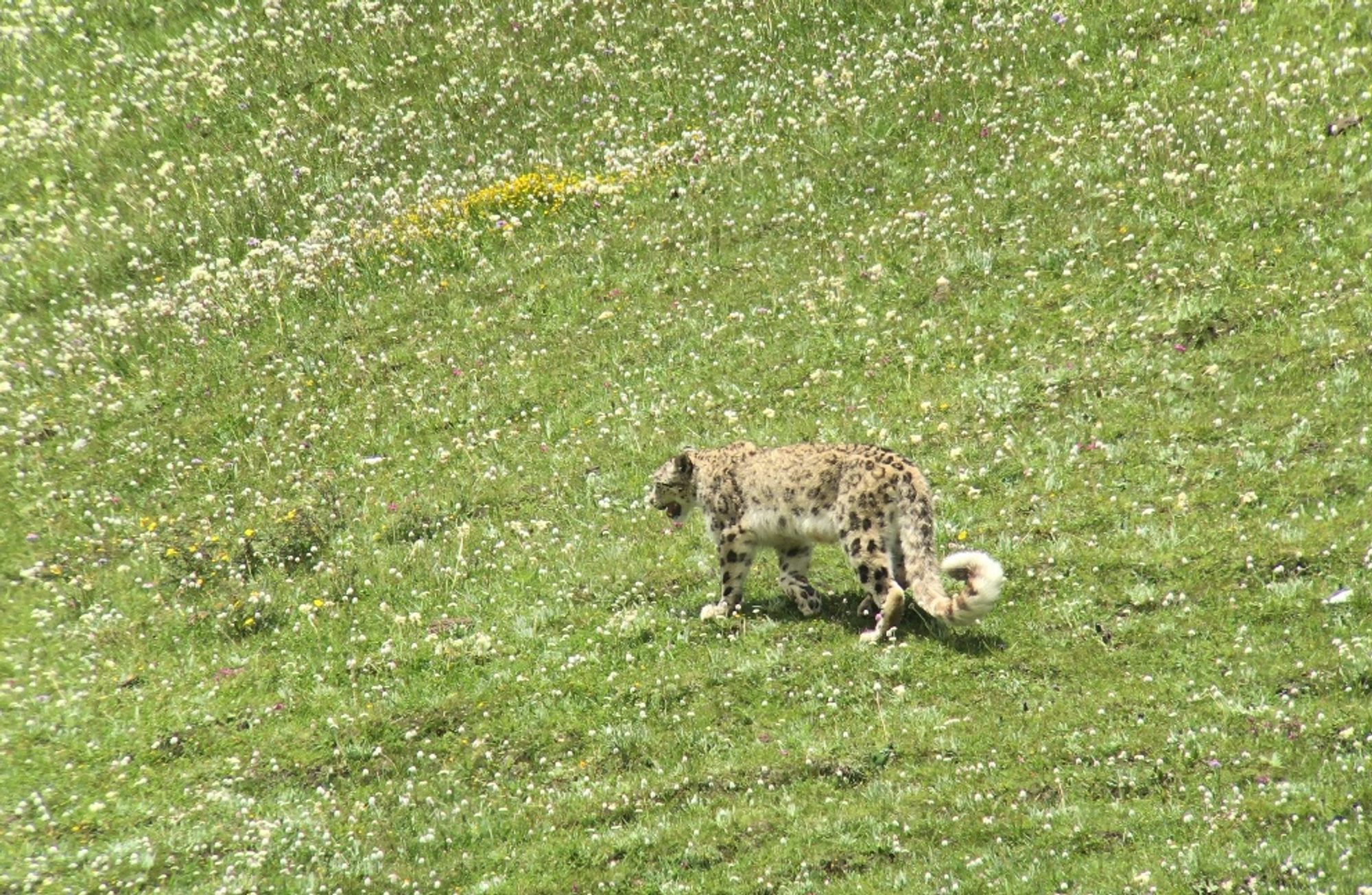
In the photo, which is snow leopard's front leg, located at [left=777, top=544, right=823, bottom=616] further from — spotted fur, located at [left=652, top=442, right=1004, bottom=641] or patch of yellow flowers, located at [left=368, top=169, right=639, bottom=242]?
patch of yellow flowers, located at [left=368, top=169, right=639, bottom=242]

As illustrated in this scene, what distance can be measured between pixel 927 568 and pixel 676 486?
3741 mm

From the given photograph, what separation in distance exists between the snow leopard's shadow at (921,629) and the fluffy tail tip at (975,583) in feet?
2.08

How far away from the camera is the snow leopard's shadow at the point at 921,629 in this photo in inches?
580

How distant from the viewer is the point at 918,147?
1055 inches

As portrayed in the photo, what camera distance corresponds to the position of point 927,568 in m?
14.7

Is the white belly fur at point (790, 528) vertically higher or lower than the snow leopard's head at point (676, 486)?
lower

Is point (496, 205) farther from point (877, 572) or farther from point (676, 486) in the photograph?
point (877, 572)

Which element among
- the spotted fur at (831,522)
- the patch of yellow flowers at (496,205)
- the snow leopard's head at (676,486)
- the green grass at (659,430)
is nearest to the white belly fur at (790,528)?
the spotted fur at (831,522)

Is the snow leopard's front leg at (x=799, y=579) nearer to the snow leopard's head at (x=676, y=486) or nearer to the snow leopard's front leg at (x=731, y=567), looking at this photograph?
the snow leopard's front leg at (x=731, y=567)

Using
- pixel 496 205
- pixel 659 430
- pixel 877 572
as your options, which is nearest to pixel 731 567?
pixel 877 572

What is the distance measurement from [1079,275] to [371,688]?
43.0 ft

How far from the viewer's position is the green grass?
1302 cm

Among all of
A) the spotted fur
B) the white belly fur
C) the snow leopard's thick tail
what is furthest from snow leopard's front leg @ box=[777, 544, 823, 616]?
the snow leopard's thick tail

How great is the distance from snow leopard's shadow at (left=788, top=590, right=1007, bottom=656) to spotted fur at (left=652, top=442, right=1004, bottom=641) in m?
0.18
